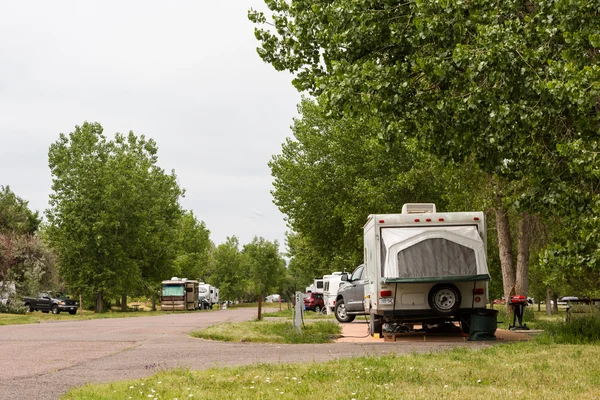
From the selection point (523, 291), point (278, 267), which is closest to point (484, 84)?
point (523, 291)

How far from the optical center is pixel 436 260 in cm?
1584

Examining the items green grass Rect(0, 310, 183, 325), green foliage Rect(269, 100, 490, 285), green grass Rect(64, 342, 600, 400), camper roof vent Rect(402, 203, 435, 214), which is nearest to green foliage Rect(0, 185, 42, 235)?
green grass Rect(0, 310, 183, 325)

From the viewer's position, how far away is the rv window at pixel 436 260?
1578cm

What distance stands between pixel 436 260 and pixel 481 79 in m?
5.11

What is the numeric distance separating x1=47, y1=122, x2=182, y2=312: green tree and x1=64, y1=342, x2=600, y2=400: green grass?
40.4 metres

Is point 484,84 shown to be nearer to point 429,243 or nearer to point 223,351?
point 429,243

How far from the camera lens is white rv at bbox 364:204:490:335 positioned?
15820 mm

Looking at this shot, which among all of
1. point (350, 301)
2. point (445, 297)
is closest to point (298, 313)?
point (445, 297)

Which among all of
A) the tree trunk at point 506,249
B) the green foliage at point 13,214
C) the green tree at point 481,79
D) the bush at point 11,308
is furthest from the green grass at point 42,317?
the green tree at point 481,79

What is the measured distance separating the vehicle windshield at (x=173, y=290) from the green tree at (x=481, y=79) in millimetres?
40257

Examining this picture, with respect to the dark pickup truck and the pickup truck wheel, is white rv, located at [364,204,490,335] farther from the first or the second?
the dark pickup truck

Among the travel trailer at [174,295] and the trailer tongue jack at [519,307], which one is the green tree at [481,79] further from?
the travel trailer at [174,295]

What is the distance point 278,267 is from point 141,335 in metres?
78.1

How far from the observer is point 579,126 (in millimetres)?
10867
